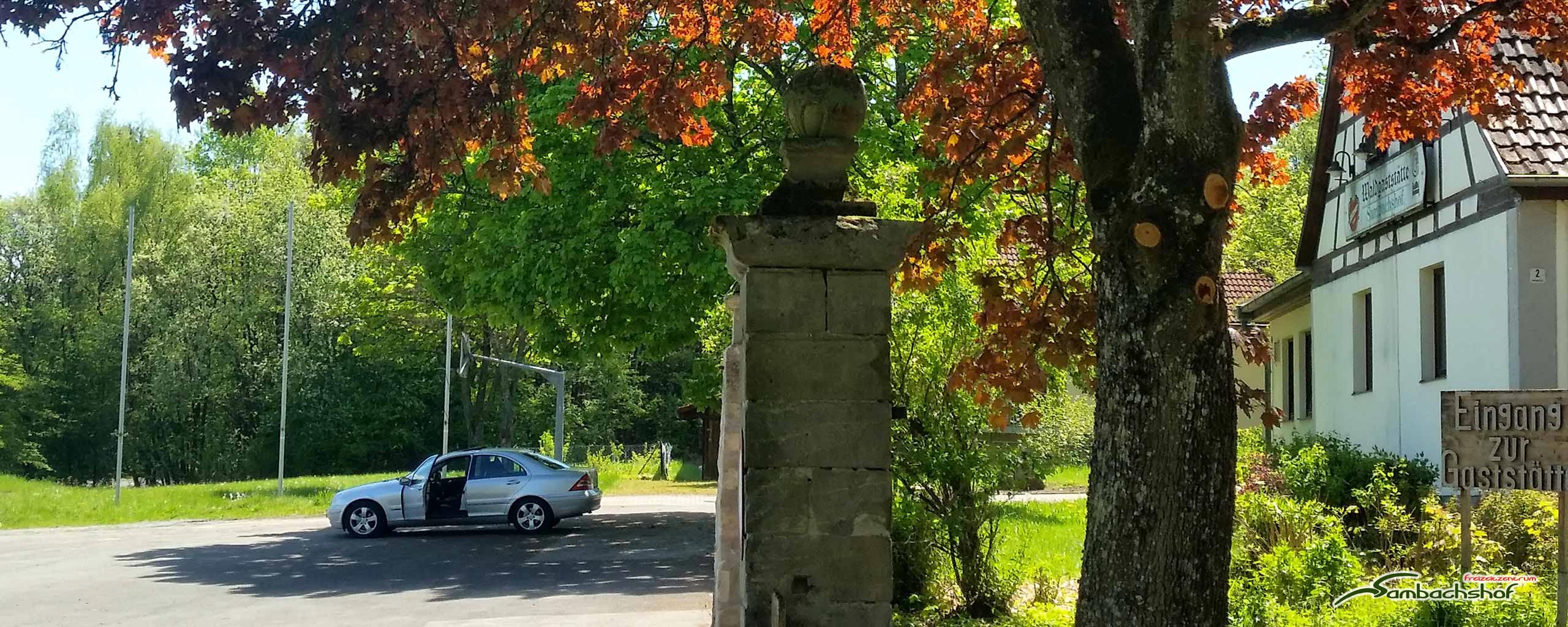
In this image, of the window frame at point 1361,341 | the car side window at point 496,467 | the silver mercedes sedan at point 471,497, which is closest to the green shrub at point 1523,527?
the window frame at point 1361,341

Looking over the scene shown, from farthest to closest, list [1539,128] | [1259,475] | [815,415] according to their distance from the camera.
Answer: [1259,475] < [1539,128] < [815,415]

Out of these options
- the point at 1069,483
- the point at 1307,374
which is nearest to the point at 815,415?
the point at 1307,374

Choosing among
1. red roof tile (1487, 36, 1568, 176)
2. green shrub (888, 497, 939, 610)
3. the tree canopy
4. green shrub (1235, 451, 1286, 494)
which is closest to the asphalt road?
green shrub (888, 497, 939, 610)

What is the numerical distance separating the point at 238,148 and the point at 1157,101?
67.4 meters

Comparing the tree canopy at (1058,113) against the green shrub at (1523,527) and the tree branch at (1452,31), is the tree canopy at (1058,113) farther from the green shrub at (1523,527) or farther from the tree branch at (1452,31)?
the green shrub at (1523,527)

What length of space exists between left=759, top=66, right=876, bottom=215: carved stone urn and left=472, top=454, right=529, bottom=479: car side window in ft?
59.4

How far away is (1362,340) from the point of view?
19.1m

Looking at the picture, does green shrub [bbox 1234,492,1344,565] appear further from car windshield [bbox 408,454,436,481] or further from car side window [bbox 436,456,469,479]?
car windshield [bbox 408,454,436,481]

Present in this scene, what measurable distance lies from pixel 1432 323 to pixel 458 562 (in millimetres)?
12544

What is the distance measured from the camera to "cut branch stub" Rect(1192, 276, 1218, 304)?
215 inches

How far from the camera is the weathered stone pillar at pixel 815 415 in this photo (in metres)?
5.55

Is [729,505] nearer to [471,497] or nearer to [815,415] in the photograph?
[815,415]

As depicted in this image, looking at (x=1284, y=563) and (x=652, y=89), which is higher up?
(x=652, y=89)

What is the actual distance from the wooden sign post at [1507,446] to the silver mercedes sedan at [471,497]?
15673 millimetres
